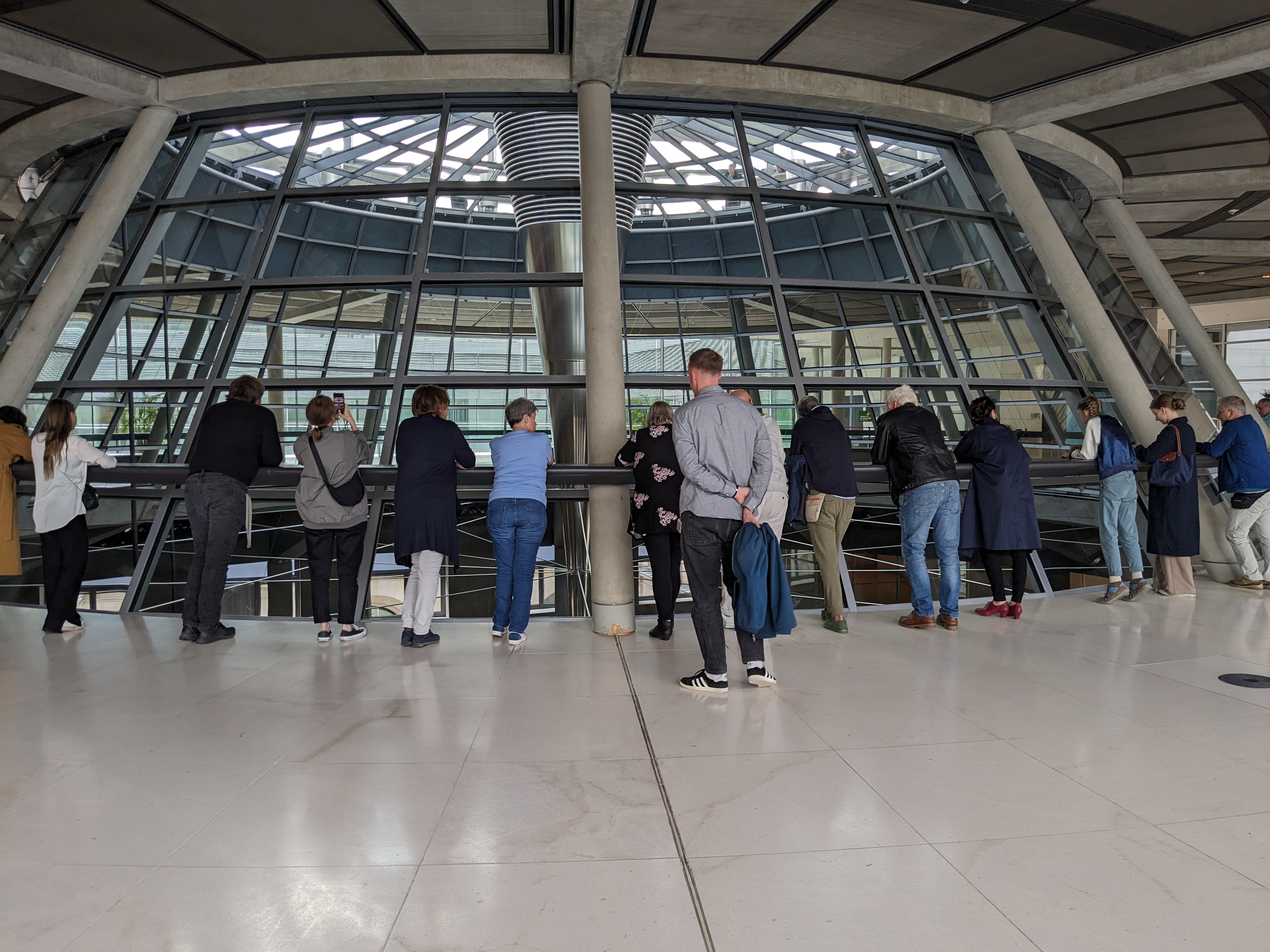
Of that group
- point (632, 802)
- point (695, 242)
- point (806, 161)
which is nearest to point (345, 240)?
point (695, 242)

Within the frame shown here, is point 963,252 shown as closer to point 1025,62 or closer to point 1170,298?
point 1025,62

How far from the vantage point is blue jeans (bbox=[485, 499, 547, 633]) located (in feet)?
20.5

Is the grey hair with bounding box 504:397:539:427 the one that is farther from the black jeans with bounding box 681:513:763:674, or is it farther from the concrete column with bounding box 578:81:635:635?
the black jeans with bounding box 681:513:763:674

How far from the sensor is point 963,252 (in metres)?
10.4

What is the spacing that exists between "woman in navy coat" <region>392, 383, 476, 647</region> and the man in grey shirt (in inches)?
76.8

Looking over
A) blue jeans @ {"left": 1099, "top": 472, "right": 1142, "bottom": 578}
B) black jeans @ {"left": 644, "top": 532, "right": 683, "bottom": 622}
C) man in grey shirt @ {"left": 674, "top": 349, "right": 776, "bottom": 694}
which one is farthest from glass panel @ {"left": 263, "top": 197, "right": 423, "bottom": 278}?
blue jeans @ {"left": 1099, "top": 472, "right": 1142, "bottom": 578}

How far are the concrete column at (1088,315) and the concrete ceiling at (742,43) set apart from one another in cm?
45

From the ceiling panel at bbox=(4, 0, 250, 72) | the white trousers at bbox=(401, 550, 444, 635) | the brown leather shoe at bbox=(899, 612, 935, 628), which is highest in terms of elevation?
the ceiling panel at bbox=(4, 0, 250, 72)

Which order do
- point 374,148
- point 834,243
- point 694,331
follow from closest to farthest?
point 374,148 < point 834,243 < point 694,331

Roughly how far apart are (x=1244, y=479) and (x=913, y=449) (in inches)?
147

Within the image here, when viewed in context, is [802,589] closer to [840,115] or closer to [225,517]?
[840,115]

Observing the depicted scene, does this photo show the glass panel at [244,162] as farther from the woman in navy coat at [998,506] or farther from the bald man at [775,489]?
the woman in navy coat at [998,506]

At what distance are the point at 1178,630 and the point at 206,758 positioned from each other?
6.49m

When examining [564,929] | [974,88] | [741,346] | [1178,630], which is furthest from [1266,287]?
[564,929]
